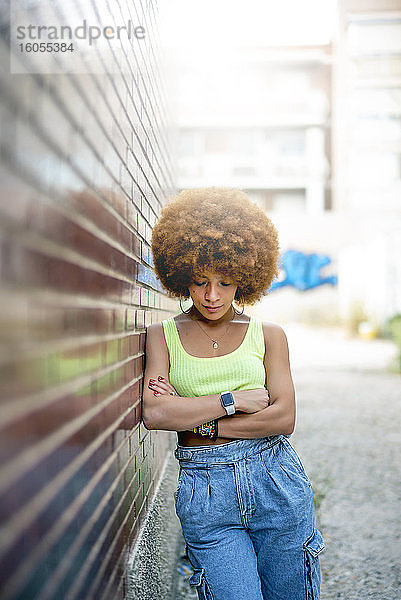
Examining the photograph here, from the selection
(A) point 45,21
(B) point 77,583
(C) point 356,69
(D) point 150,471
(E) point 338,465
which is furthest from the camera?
(C) point 356,69

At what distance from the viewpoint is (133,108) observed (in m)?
2.38

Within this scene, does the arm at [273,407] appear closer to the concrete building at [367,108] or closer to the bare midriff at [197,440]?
the bare midriff at [197,440]

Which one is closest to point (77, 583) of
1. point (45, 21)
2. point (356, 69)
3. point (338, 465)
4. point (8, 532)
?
point (8, 532)

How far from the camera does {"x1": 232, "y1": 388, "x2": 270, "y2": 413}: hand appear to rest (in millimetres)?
2250

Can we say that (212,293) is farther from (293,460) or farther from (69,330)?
(69,330)

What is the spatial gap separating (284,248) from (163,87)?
14894mm

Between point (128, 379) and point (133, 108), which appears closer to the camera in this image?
point (128, 379)

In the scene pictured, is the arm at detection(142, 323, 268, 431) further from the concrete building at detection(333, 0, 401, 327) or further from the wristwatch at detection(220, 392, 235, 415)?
the concrete building at detection(333, 0, 401, 327)

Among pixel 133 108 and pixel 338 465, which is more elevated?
pixel 133 108

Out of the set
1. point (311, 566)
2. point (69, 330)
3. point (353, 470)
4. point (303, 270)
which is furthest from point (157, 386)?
point (303, 270)

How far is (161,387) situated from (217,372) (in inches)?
7.3

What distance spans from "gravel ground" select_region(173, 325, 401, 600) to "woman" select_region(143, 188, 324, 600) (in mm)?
1282

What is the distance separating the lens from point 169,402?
2.26 metres

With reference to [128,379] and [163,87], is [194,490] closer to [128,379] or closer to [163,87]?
[128,379]
